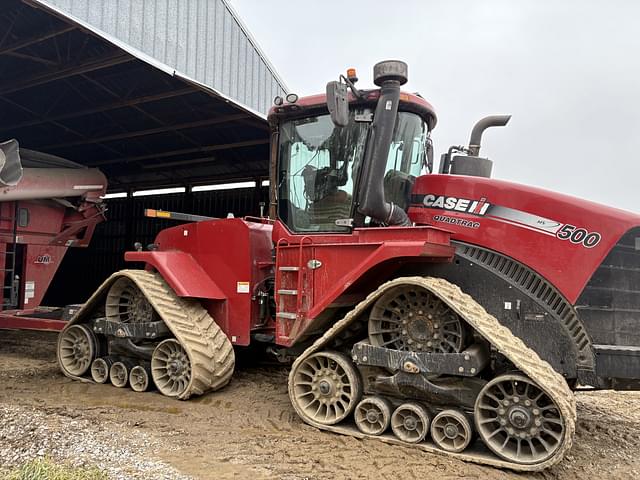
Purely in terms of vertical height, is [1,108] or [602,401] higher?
[1,108]

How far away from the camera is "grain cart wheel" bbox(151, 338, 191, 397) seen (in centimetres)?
579

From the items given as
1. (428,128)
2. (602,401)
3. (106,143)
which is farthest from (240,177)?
(602,401)

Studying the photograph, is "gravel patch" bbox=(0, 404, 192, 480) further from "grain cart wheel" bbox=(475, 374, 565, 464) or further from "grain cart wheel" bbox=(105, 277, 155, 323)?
"grain cart wheel" bbox=(475, 374, 565, 464)

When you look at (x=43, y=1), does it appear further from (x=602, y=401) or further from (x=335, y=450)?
(x=602, y=401)

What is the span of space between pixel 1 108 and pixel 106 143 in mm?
2442

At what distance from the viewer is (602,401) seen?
646 centimetres

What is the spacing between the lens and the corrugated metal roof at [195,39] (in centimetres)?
725

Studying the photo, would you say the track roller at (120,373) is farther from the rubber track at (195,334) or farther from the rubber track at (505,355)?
the rubber track at (505,355)

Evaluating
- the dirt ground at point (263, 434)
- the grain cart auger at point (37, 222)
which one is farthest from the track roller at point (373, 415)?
the grain cart auger at point (37, 222)

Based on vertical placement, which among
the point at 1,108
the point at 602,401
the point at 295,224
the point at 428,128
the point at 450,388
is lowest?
the point at 602,401

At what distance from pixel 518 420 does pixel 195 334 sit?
11.1 ft

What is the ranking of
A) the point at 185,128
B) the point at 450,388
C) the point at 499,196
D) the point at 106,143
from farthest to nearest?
the point at 106,143 < the point at 185,128 < the point at 499,196 < the point at 450,388

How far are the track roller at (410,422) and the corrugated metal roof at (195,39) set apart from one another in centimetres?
583

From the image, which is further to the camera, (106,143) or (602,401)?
(106,143)
